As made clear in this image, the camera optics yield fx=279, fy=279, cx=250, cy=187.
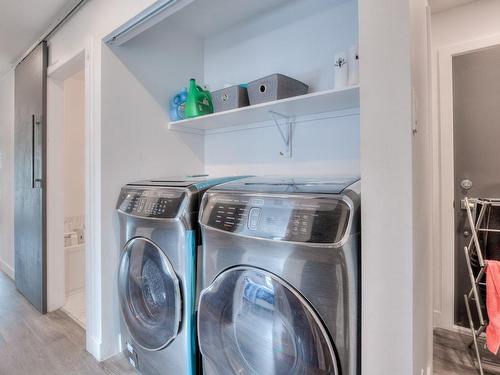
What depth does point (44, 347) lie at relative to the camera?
6.21 ft

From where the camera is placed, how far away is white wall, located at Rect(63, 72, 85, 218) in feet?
10.1

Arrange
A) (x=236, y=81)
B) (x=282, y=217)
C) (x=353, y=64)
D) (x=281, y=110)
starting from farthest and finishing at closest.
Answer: (x=236, y=81) → (x=281, y=110) → (x=353, y=64) → (x=282, y=217)

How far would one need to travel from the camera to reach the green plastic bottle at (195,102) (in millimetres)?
1882

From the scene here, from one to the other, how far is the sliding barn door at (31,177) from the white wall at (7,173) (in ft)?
1.64

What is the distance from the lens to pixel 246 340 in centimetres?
111

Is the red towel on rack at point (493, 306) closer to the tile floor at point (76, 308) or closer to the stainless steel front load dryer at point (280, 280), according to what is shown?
the stainless steel front load dryer at point (280, 280)

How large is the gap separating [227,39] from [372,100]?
1.73 meters

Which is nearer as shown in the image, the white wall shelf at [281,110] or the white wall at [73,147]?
the white wall shelf at [281,110]

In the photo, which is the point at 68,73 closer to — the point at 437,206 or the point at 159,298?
the point at 159,298

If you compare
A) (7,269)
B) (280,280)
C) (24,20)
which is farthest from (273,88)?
(7,269)

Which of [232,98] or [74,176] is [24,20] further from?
[232,98]

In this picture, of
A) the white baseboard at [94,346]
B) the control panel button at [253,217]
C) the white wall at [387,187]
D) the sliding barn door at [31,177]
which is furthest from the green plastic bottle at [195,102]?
the white baseboard at [94,346]

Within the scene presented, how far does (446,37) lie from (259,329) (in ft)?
7.75

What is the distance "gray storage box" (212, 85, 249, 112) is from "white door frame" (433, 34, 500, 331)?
147cm
